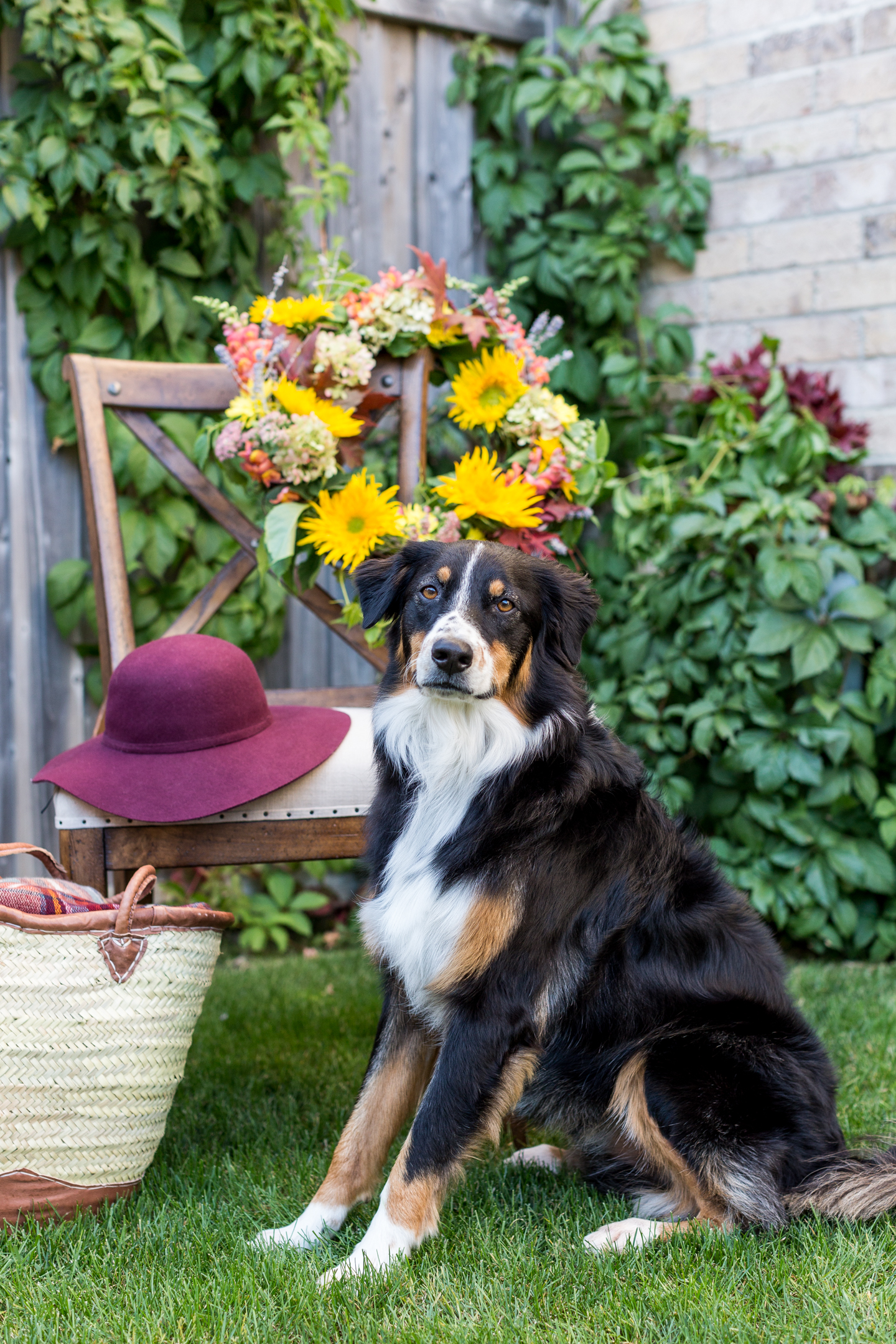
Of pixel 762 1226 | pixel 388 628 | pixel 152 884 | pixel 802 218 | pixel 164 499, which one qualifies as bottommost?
pixel 762 1226

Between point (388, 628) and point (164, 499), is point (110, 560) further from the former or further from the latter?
point (388, 628)

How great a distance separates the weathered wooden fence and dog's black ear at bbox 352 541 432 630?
5.98ft

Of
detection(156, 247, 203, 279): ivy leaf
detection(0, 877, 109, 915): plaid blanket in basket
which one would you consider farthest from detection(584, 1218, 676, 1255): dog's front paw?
detection(156, 247, 203, 279): ivy leaf

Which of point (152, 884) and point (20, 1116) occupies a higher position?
point (152, 884)

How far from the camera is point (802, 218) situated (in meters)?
4.22

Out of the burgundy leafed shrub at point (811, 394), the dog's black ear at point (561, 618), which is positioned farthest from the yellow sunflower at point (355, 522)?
the burgundy leafed shrub at point (811, 394)

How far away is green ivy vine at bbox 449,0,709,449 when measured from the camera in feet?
14.5

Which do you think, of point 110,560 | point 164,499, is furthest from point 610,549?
point 110,560

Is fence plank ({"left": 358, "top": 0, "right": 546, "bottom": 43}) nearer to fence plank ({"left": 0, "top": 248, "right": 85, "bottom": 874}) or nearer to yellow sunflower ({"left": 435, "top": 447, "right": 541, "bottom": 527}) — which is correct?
fence plank ({"left": 0, "top": 248, "right": 85, "bottom": 874})

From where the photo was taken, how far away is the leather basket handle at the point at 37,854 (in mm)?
2196

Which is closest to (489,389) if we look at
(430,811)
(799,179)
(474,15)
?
(430,811)

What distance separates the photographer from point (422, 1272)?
6.40 feet

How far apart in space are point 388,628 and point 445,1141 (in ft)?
3.11

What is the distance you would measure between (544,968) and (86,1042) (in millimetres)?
827
